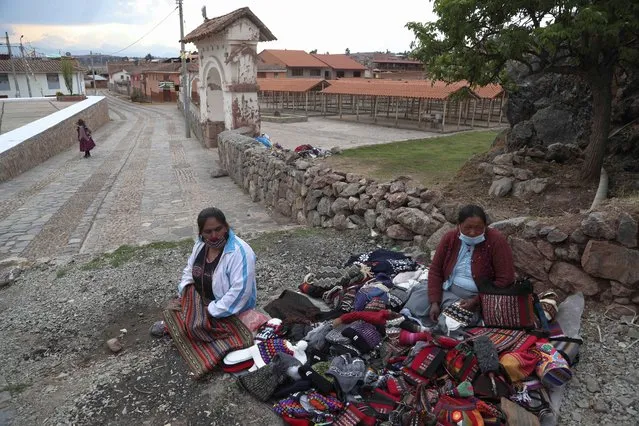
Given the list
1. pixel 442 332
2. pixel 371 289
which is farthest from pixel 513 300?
pixel 371 289

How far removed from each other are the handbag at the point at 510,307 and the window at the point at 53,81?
57321mm

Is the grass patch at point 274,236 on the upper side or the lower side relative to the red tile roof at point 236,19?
lower

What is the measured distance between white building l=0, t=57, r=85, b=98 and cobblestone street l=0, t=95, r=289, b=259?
1436 inches

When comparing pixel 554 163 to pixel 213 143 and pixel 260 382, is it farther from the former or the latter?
pixel 213 143

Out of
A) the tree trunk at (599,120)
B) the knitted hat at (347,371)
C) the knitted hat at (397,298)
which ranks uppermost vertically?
the tree trunk at (599,120)

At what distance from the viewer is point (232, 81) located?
15719mm

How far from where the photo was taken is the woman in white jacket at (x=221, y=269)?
3.74 m

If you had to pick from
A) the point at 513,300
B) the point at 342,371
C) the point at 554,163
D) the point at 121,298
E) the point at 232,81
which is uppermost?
the point at 232,81

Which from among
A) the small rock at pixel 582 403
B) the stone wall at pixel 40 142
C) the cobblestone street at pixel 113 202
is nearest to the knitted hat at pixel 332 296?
the small rock at pixel 582 403

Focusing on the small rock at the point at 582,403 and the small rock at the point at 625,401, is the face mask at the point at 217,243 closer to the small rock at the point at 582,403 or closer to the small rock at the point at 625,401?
the small rock at the point at 582,403

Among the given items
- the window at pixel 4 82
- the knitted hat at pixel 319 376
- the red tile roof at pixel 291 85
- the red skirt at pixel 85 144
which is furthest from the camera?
the window at pixel 4 82

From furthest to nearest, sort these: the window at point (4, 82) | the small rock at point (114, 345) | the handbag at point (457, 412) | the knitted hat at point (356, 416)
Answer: the window at point (4, 82) < the small rock at point (114, 345) < the knitted hat at point (356, 416) < the handbag at point (457, 412)

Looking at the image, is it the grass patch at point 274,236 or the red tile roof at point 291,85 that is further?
the red tile roof at point 291,85

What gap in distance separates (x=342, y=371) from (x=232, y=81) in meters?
14.1
